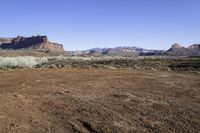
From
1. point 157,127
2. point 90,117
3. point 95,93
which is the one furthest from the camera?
point 95,93

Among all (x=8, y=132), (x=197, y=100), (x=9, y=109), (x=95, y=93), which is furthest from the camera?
(x=95, y=93)

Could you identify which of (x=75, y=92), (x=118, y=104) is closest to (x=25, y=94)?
(x=75, y=92)

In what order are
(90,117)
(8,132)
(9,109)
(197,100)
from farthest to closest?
(197,100)
(9,109)
(90,117)
(8,132)

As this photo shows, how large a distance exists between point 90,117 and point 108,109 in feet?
3.88

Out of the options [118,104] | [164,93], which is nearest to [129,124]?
[118,104]

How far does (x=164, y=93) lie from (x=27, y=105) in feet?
19.6

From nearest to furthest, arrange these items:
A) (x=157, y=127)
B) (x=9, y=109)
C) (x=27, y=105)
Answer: (x=157, y=127), (x=9, y=109), (x=27, y=105)

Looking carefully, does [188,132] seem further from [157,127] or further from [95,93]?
[95,93]

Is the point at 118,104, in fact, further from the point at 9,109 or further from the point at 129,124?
the point at 9,109

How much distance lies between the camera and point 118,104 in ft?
36.2

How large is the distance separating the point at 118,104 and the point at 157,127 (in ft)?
9.58

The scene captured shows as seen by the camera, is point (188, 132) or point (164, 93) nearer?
point (188, 132)

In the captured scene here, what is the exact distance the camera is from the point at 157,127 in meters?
8.23

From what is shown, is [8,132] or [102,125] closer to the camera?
[8,132]
